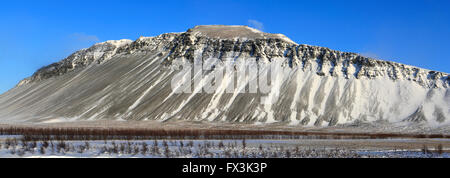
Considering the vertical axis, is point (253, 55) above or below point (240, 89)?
above

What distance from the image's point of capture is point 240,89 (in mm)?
84438

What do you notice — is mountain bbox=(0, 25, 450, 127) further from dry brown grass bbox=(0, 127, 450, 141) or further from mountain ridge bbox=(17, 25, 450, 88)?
dry brown grass bbox=(0, 127, 450, 141)

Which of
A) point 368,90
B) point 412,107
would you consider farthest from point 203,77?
point 412,107

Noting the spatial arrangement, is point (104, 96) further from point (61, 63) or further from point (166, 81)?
point (61, 63)

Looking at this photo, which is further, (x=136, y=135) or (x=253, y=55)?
(x=253, y=55)

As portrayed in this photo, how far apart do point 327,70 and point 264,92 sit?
611 inches

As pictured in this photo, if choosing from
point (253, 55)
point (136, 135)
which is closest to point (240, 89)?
point (253, 55)

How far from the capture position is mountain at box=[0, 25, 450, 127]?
7519 cm

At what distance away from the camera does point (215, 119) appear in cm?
7600

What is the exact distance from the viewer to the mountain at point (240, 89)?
7519 cm

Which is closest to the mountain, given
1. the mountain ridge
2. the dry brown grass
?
the mountain ridge

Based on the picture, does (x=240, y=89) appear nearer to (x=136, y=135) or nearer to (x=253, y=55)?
(x=253, y=55)

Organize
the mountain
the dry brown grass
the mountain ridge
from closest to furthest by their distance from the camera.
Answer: the dry brown grass < the mountain < the mountain ridge

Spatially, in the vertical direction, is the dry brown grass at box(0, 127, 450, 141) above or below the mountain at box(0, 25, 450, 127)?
below
